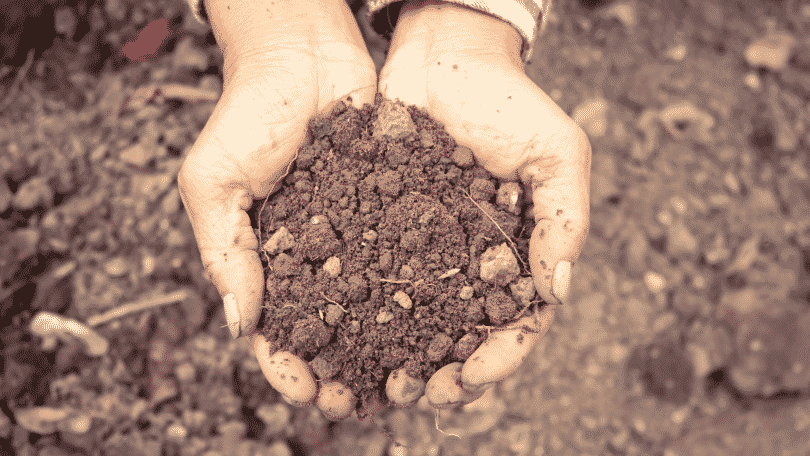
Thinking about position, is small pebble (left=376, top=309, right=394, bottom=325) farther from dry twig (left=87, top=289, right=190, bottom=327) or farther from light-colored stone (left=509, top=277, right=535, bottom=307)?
dry twig (left=87, top=289, right=190, bottom=327)

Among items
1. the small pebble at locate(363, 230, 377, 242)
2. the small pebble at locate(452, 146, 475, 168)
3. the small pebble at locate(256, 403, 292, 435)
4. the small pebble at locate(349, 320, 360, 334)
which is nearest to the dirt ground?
the small pebble at locate(256, 403, 292, 435)

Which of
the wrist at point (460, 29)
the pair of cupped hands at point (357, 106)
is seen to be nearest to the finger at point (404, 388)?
the pair of cupped hands at point (357, 106)

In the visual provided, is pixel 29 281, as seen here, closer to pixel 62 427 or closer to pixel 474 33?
pixel 62 427

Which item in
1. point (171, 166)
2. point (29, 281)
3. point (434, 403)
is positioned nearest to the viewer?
point (434, 403)

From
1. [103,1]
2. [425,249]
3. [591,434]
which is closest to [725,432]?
[591,434]

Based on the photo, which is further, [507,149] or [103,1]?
[103,1]

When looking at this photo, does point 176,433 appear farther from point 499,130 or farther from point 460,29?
point 460,29

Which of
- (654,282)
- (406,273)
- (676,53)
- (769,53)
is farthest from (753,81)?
(406,273)
